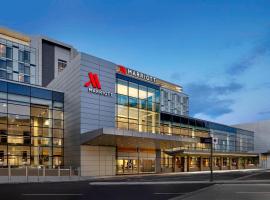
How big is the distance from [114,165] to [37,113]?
12336 mm

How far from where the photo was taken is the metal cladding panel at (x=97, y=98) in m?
42.4

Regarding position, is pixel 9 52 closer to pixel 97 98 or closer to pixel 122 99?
pixel 122 99

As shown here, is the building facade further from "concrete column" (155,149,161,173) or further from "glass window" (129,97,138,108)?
"concrete column" (155,149,161,173)

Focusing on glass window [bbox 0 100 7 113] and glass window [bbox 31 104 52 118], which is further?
glass window [bbox 31 104 52 118]

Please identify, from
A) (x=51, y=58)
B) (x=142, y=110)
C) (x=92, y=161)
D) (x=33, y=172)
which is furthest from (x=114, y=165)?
(x=51, y=58)

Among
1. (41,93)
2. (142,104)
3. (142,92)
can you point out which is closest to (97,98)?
(41,93)

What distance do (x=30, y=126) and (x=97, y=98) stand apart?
29.7ft

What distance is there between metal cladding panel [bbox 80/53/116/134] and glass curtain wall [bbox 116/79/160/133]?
1.86 m

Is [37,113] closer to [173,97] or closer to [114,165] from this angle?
[114,165]

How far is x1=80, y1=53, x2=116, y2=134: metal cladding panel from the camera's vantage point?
4238 centimetres

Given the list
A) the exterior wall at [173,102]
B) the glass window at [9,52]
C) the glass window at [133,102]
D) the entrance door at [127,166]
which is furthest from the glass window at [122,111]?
the exterior wall at [173,102]

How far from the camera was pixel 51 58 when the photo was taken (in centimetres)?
8400

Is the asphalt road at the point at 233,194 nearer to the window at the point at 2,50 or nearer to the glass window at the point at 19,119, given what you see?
the glass window at the point at 19,119

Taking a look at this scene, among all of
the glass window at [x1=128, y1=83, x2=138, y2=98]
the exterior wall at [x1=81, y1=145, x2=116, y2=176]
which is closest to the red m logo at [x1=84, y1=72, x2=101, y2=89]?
the glass window at [x1=128, y1=83, x2=138, y2=98]
